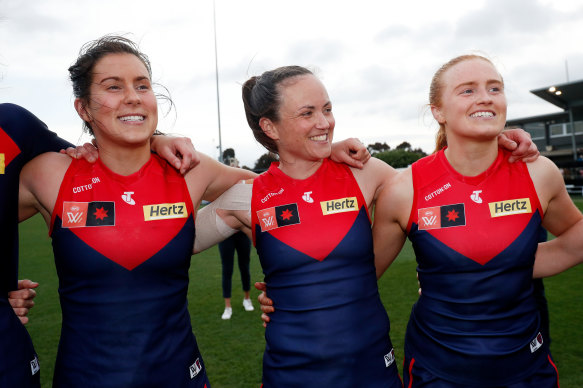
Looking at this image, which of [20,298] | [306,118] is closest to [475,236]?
[306,118]

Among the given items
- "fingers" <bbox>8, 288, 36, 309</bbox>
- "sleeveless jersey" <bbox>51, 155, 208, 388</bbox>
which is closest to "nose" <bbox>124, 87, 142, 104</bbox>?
"sleeveless jersey" <bbox>51, 155, 208, 388</bbox>

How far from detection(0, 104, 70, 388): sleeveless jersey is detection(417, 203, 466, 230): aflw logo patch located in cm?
191

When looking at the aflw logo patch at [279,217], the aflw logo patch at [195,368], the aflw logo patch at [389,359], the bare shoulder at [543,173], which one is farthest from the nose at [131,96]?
the bare shoulder at [543,173]

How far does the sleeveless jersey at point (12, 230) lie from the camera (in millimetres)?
1830

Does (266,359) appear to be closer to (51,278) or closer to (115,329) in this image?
(115,329)

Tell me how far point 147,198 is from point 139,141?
0.91ft

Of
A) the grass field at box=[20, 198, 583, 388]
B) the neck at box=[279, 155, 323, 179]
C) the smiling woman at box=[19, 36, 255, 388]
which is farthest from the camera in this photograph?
the grass field at box=[20, 198, 583, 388]

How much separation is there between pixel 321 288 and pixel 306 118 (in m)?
0.88

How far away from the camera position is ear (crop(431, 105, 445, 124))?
2.41 meters

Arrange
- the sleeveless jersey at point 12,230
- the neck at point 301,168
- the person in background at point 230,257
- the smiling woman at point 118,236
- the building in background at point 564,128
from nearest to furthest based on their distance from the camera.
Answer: the sleeveless jersey at point 12,230 → the smiling woman at point 118,236 → the neck at point 301,168 → the person in background at point 230,257 → the building in background at point 564,128

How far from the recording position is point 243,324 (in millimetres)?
5855

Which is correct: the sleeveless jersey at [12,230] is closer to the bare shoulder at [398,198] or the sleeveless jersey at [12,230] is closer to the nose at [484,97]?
the bare shoulder at [398,198]

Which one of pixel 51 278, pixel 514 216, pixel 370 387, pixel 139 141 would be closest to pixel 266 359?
pixel 370 387

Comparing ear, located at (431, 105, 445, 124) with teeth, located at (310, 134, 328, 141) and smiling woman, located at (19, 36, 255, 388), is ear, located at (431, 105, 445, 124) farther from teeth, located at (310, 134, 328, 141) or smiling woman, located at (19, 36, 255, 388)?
smiling woman, located at (19, 36, 255, 388)
